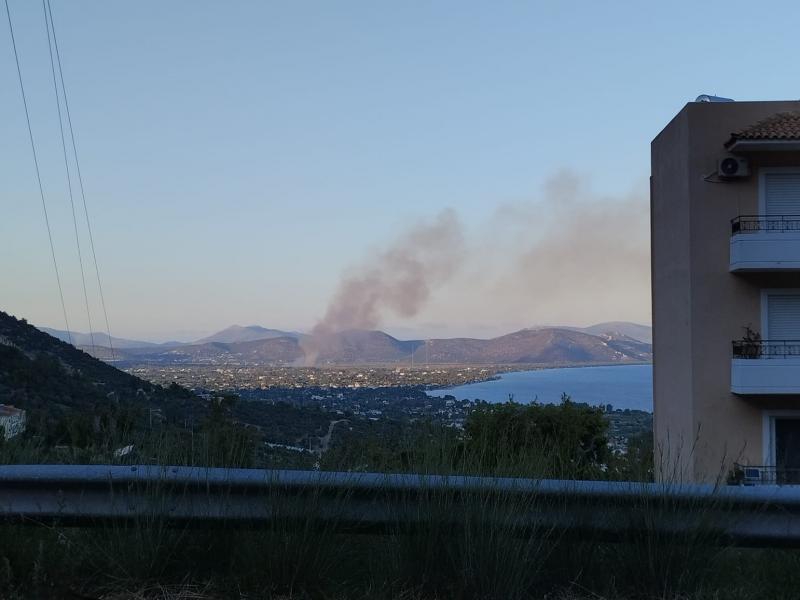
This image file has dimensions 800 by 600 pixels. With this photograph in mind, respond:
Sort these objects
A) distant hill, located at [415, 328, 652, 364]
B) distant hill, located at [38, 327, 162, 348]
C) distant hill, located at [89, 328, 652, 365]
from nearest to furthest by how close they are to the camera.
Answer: distant hill, located at [38, 327, 162, 348], distant hill, located at [415, 328, 652, 364], distant hill, located at [89, 328, 652, 365]

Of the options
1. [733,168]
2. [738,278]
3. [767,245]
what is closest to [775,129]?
[733,168]

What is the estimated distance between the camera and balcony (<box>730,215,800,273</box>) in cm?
2080

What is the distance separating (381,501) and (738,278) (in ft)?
64.8

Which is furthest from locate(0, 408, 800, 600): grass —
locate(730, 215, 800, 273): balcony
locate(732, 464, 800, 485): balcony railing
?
locate(730, 215, 800, 273): balcony

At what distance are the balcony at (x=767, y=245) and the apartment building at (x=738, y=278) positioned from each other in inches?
1.0

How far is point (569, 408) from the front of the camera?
2173 cm

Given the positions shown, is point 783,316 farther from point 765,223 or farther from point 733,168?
point 733,168

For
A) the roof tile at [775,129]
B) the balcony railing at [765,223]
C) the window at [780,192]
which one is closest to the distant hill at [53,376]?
the balcony railing at [765,223]

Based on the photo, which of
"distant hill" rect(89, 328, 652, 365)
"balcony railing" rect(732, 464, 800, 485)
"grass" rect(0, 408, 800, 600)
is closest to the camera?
"grass" rect(0, 408, 800, 600)

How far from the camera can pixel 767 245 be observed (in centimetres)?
2084

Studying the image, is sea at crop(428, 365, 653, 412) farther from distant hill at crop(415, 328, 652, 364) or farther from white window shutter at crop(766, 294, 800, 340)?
white window shutter at crop(766, 294, 800, 340)

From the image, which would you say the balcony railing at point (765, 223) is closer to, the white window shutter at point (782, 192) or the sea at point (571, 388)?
the white window shutter at point (782, 192)

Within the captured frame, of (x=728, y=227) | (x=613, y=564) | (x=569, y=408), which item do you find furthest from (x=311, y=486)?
(x=728, y=227)

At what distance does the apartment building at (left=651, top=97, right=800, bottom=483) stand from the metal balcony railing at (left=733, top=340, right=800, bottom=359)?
0.03 metres
